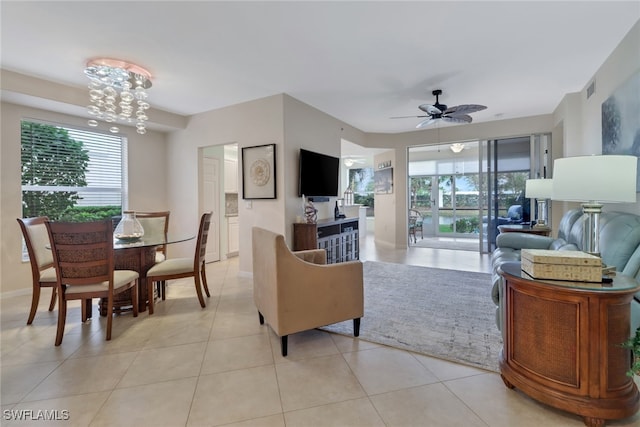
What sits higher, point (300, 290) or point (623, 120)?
point (623, 120)

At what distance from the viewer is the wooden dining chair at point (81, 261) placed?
239 cm

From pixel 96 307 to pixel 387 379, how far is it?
330cm

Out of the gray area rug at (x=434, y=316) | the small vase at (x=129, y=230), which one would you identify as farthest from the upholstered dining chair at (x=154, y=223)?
the gray area rug at (x=434, y=316)

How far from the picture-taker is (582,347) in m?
1.46

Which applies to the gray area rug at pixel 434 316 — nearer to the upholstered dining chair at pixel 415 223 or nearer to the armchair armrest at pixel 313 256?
the armchair armrest at pixel 313 256

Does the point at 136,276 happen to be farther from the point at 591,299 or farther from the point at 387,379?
the point at 591,299

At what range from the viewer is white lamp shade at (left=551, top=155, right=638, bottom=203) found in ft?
5.43

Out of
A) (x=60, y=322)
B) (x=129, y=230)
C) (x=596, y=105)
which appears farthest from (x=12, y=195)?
(x=596, y=105)

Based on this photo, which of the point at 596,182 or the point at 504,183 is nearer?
the point at 596,182

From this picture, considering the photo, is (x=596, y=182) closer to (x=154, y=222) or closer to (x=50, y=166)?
(x=154, y=222)

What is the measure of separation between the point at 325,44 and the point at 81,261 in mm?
2914

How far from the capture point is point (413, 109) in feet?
16.3

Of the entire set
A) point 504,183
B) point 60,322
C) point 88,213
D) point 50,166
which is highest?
point 50,166

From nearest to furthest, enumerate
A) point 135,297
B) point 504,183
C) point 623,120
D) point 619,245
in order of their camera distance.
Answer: point 619,245 → point 623,120 → point 135,297 → point 504,183
